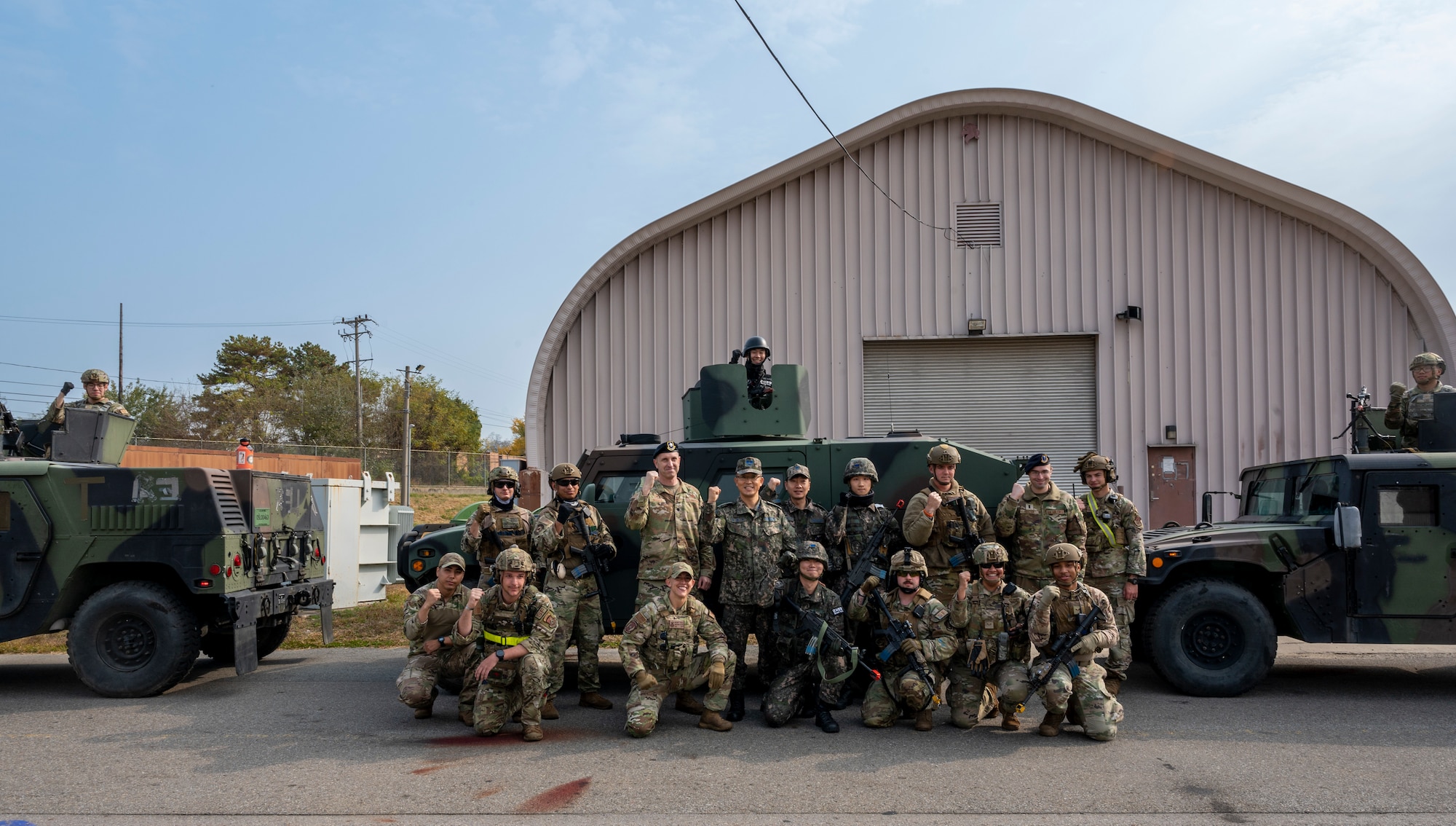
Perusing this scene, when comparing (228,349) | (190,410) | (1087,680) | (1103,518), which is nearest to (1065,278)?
(1103,518)

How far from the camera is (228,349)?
1997 inches

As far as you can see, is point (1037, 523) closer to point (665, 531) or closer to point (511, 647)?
point (665, 531)

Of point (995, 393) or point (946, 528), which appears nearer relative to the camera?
point (946, 528)

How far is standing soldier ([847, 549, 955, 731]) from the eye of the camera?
600 centimetres

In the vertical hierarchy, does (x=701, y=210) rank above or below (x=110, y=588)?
above

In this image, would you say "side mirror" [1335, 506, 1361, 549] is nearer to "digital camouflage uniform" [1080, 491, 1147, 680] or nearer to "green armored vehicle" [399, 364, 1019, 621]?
"digital camouflage uniform" [1080, 491, 1147, 680]

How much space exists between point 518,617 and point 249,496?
113 inches

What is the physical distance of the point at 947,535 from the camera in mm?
6758

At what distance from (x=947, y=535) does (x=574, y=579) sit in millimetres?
2567

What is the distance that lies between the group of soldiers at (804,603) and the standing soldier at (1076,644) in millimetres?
13

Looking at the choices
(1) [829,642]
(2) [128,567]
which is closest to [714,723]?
(1) [829,642]

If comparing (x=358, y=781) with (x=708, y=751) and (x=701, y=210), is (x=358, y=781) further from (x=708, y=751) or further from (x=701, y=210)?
(x=701, y=210)

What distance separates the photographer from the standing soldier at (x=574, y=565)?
663 cm

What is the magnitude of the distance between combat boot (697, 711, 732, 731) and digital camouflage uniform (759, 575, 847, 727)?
0.28 metres
